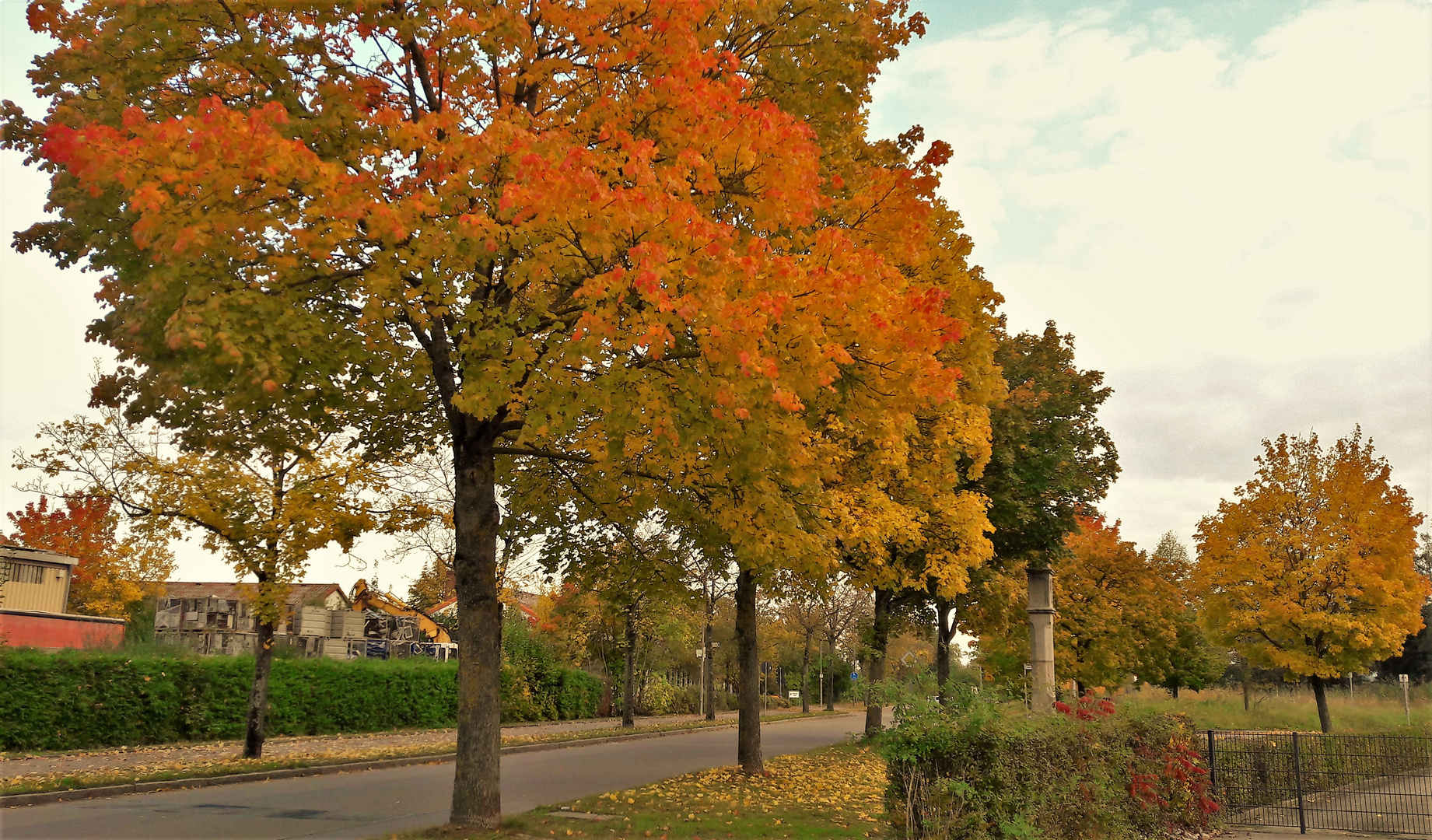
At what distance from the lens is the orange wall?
79.9 ft

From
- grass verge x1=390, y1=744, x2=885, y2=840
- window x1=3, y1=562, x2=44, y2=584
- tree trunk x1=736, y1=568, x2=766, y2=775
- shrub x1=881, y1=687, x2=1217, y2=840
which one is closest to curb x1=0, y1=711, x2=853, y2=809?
tree trunk x1=736, y1=568, x2=766, y2=775

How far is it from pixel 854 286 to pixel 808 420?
2.14 m

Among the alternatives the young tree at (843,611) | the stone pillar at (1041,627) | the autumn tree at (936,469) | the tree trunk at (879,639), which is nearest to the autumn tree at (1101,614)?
the young tree at (843,611)

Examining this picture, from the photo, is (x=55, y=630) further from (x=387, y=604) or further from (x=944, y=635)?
(x=944, y=635)

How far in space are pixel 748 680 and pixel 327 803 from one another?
6536 millimetres

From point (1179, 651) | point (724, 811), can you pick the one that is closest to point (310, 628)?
point (724, 811)

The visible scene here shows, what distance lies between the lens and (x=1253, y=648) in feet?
90.3

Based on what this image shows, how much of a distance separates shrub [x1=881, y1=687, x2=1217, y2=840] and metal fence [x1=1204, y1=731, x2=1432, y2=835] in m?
3.31

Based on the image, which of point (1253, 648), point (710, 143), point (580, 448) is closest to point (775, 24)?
point (710, 143)

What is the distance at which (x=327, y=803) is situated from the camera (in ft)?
42.4

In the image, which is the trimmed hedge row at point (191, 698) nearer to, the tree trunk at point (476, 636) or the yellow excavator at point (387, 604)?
the yellow excavator at point (387, 604)

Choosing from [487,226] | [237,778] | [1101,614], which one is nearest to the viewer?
[487,226]

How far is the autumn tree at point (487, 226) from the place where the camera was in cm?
726

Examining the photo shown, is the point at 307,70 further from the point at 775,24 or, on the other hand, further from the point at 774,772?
the point at 774,772
